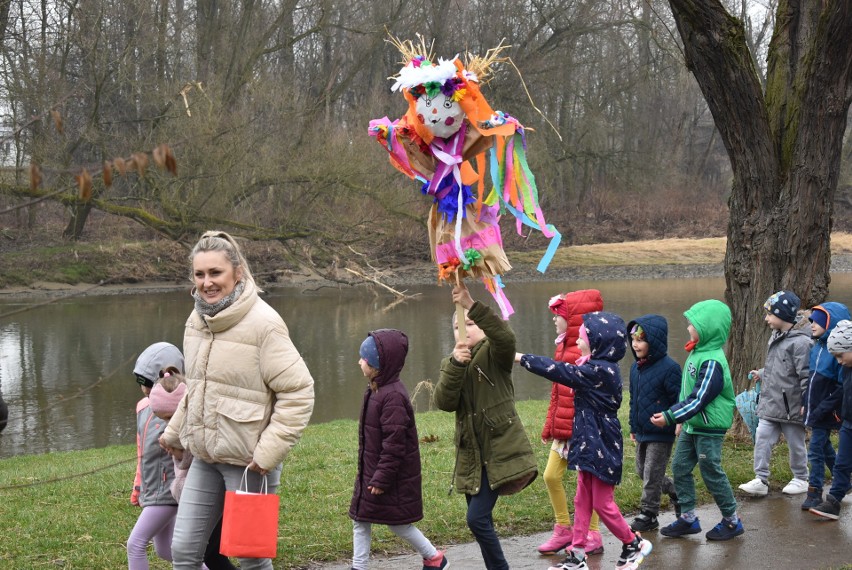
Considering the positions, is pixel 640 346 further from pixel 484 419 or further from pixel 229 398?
pixel 229 398

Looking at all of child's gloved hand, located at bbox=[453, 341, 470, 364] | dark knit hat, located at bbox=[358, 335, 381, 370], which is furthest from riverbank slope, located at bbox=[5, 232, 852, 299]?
child's gloved hand, located at bbox=[453, 341, 470, 364]

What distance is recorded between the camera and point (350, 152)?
19.1 m

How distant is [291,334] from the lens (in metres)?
22.4

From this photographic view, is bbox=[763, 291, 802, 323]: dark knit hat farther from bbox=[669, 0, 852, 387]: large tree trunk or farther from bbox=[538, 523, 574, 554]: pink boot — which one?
bbox=[538, 523, 574, 554]: pink boot

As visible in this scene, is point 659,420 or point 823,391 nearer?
point 659,420

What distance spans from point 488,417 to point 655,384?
4.81ft

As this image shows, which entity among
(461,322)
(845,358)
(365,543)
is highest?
(461,322)

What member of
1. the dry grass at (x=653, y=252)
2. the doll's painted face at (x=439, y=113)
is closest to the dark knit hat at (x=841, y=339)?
the doll's painted face at (x=439, y=113)

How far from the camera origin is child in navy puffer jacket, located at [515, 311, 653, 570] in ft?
17.8

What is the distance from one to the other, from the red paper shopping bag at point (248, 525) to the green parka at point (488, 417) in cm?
119

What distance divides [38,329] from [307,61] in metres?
16.2

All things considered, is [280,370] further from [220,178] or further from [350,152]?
[350,152]

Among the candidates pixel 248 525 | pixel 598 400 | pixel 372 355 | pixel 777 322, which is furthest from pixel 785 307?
pixel 248 525

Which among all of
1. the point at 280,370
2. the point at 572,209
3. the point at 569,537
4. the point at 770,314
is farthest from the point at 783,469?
the point at 572,209
